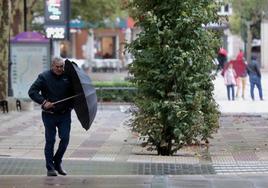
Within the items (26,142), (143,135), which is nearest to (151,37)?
(143,135)

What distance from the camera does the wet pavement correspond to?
976 cm

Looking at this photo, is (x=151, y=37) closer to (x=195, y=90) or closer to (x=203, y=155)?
(x=195, y=90)

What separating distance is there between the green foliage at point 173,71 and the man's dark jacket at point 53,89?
9.31ft

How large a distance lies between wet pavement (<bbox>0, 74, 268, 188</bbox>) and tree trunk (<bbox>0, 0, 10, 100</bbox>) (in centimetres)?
554

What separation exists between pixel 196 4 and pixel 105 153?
3.23 metres

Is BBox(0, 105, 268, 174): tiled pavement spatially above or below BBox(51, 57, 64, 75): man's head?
below

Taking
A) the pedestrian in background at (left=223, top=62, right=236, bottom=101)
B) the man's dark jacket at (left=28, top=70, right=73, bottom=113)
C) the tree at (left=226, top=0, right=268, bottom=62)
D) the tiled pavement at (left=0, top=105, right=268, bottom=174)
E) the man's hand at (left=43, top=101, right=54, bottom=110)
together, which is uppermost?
the tree at (left=226, top=0, right=268, bottom=62)

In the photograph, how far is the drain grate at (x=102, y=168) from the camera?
35.1 ft

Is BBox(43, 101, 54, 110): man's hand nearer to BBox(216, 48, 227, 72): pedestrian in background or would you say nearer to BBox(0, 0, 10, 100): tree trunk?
BBox(216, 48, 227, 72): pedestrian in background

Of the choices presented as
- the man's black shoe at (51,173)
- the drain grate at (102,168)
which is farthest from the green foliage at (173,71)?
the man's black shoe at (51,173)

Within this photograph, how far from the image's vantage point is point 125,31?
2781 inches

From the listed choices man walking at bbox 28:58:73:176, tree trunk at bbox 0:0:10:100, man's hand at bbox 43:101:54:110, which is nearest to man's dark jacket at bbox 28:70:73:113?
man walking at bbox 28:58:73:176

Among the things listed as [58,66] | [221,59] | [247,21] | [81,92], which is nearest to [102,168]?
[81,92]

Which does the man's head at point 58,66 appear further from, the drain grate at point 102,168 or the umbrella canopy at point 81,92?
the drain grate at point 102,168
